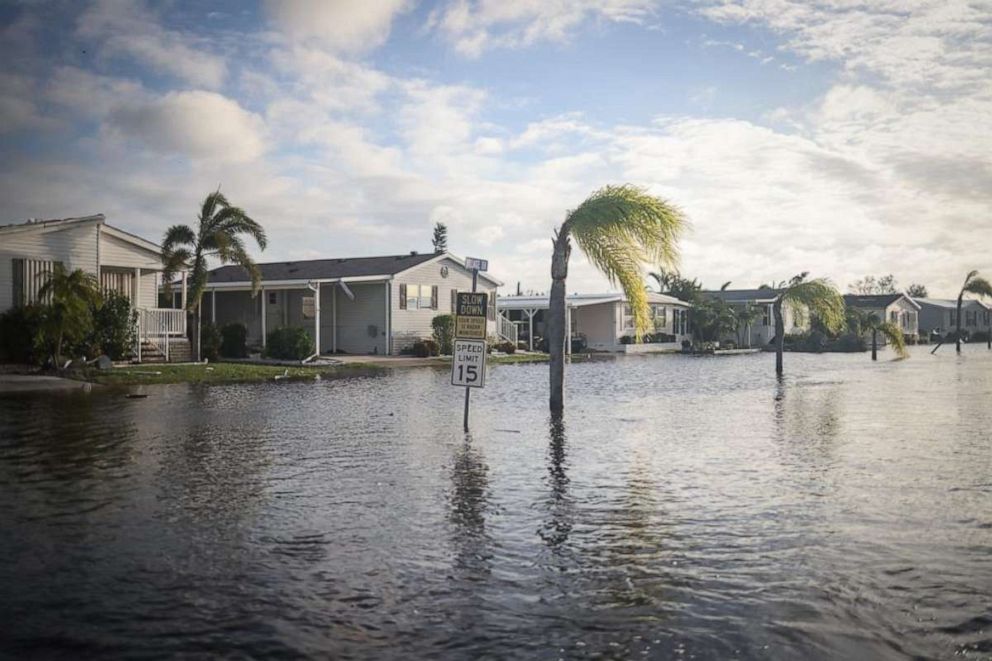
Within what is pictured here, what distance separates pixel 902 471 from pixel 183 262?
28974 millimetres

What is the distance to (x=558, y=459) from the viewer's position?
40.1ft

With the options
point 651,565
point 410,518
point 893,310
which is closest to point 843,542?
point 651,565

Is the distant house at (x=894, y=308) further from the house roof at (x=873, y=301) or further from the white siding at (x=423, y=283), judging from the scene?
the white siding at (x=423, y=283)

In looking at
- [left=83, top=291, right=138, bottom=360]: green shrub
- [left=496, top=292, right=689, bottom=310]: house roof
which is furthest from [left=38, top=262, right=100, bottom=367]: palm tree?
[left=496, top=292, right=689, bottom=310]: house roof

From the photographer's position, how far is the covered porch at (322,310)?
42.7 meters

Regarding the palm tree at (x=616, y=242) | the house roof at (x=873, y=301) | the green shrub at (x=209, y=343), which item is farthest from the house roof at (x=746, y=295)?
the palm tree at (x=616, y=242)

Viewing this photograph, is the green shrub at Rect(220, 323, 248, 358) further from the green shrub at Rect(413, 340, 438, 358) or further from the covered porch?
the green shrub at Rect(413, 340, 438, 358)

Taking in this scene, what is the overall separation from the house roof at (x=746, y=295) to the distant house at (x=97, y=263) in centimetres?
4888

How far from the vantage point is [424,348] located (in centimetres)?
4216

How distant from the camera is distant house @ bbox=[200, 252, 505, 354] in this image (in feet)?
140

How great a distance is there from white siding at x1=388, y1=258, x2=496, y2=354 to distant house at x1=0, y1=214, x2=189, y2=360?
11368 mm

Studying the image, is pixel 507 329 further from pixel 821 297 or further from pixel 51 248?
pixel 51 248

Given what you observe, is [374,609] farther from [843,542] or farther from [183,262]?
[183,262]

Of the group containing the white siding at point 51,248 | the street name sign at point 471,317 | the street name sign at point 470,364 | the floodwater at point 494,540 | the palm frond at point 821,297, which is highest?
the white siding at point 51,248
